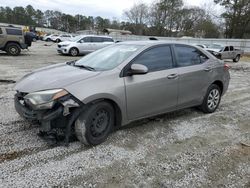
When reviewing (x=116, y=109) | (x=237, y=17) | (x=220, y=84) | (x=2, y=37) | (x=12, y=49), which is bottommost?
(x=116, y=109)

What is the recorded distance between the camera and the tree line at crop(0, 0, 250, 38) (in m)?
40.3

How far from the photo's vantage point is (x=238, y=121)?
16.4 ft

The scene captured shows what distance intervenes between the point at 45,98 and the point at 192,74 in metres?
2.74

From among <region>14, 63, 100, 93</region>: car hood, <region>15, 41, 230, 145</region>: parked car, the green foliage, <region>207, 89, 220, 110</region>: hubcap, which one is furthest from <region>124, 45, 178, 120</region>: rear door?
the green foliage

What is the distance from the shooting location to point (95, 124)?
3.56 meters

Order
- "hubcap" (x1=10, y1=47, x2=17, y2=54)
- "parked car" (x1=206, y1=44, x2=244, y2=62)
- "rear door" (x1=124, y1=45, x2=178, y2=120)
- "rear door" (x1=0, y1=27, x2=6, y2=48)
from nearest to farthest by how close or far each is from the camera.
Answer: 1. "rear door" (x1=124, y1=45, x2=178, y2=120)
2. "rear door" (x1=0, y1=27, x2=6, y2=48)
3. "hubcap" (x1=10, y1=47, x2=17, y2=54)
4. "parked car" (x1=206, y1=44, x2=244, y2=62)

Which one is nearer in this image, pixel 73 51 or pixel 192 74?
pixel 192 74

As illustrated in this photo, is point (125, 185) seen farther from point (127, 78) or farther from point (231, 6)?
point (231, 6)

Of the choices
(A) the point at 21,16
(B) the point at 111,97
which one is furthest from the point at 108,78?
(A) the point at 21,16

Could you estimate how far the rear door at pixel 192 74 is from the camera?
4566 mm

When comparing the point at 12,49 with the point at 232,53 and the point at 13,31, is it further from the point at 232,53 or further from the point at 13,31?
the point at 232,53

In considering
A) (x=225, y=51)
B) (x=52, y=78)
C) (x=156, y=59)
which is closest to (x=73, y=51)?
(x=225, y=51)

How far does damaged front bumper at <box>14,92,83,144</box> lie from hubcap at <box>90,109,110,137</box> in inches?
11.7

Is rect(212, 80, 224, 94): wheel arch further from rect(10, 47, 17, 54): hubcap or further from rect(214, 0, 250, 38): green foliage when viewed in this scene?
rect(214, 0, 250, 38): green foliage
